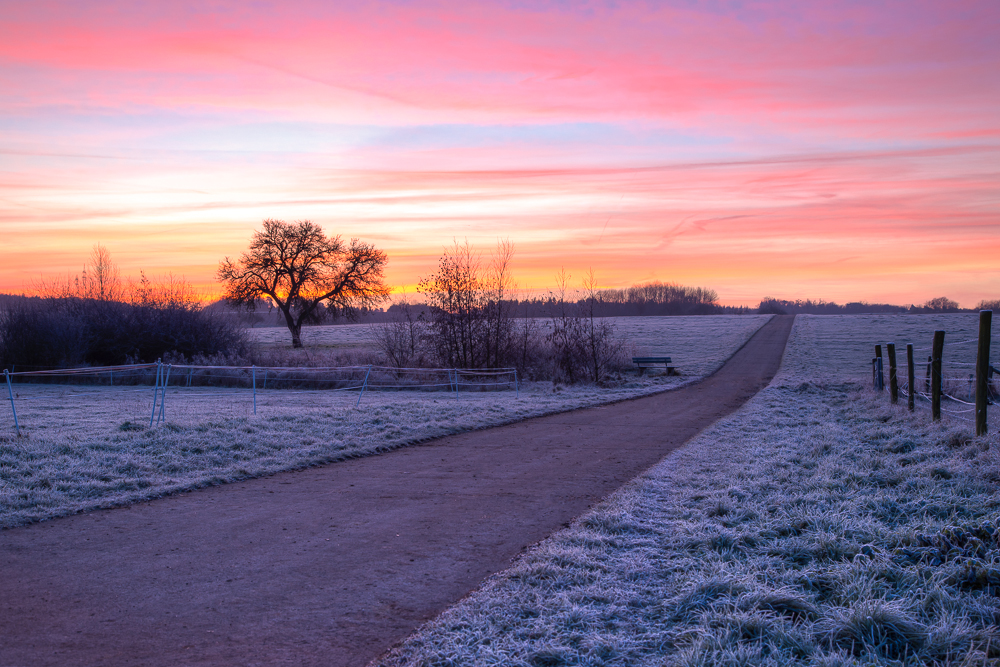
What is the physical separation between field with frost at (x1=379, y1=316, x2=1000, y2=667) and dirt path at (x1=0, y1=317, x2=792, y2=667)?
0.52 m

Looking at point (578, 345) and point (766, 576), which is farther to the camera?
point (578, 345)

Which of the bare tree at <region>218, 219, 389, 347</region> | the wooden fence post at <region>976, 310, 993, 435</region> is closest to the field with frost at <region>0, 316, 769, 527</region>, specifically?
the wooden fence post at <region>976, 310, 993, 435</region>

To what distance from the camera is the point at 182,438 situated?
993 cm

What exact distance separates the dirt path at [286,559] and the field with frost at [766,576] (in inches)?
20.6

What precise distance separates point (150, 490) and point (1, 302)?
1296 inches

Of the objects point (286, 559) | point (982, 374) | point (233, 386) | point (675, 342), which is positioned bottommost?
point (233, 386)

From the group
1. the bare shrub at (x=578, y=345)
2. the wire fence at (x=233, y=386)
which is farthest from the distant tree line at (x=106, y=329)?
the bare shrub at (x=578, y=345)

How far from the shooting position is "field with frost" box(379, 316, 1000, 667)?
3.54 meters

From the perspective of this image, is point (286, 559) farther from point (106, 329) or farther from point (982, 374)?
point (106, 329)

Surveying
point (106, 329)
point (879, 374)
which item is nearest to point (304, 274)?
point (106, 329)

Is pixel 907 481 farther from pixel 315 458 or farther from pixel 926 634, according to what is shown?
pixel 315 458

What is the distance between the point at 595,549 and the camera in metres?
5.36

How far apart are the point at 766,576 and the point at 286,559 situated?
148 inches

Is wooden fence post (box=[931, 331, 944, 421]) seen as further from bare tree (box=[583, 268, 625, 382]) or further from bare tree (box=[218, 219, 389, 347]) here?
bare tree (box=[218, 219, 389, 347])
